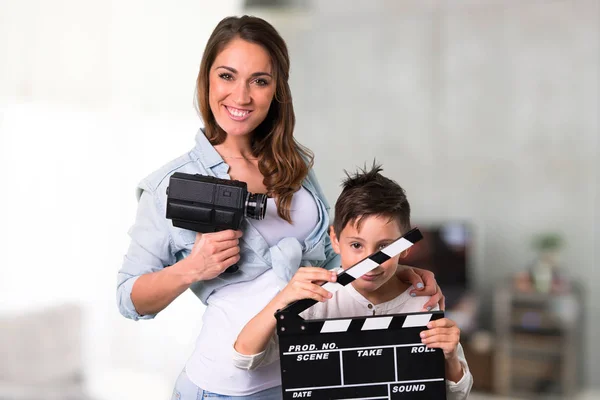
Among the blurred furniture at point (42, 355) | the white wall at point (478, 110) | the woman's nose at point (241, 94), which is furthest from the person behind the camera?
the white wall at point (478, 110)

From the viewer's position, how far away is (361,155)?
5133 millimetres

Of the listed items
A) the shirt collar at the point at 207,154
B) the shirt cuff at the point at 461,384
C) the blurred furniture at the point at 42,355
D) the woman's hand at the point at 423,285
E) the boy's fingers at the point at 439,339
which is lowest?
the blurred furniture at the point at 42,355

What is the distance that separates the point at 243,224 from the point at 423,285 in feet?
1.06

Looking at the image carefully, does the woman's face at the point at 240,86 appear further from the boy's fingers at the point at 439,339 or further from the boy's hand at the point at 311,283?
the boy's fingers at the point at 439,339

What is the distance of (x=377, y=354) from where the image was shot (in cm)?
115

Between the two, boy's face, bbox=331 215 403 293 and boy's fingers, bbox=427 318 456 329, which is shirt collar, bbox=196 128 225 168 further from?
boy's fingers, bbox=427 318 456 329

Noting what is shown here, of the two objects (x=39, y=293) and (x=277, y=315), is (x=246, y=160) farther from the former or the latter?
(x=39, y=293)

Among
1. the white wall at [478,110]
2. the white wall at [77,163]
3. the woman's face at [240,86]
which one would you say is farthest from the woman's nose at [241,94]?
the white wall at [478,110]

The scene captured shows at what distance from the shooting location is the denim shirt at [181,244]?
1.23 metres

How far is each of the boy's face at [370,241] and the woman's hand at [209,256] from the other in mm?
183

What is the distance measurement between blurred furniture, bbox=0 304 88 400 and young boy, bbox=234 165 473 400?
8.35 ft

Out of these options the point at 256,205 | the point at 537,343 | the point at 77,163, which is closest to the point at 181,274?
the point at 256,205

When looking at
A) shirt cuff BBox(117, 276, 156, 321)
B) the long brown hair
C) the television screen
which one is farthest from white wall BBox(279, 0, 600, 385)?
shirt cuff BBox(117, 276, 156, 321)

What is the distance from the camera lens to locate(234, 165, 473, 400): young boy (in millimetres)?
1121
